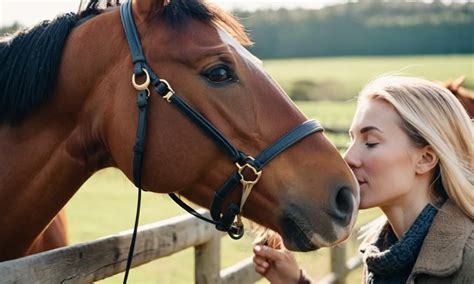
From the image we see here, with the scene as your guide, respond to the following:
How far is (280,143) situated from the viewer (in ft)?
7.79

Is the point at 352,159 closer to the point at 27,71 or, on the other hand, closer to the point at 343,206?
the point at 343,206

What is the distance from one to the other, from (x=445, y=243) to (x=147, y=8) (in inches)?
57.4

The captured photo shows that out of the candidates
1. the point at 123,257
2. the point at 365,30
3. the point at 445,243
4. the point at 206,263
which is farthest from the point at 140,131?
the point at 365,30

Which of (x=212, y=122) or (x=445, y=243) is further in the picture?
(x=212, y=122)

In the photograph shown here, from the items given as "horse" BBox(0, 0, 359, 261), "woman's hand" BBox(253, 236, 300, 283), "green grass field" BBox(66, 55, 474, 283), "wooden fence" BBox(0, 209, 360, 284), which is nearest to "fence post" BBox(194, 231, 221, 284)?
"wooden fence" BBox(0, 209, 360, 284)

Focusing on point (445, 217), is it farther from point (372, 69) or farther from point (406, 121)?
point (372, 69)

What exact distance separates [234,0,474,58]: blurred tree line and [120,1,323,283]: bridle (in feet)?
222

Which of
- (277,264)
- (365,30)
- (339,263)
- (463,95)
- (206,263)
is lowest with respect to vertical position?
(365,30)

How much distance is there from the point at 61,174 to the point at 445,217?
1520 millimetres

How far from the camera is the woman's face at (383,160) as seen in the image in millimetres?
2465

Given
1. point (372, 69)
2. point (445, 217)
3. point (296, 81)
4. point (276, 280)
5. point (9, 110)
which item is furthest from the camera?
point (372, 69)

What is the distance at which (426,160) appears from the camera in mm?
2520

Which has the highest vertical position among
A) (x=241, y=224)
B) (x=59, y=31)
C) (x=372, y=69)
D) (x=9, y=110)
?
(x=59, y=31)

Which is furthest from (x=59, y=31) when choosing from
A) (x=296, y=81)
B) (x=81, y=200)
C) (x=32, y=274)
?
(x=296, y=81)
